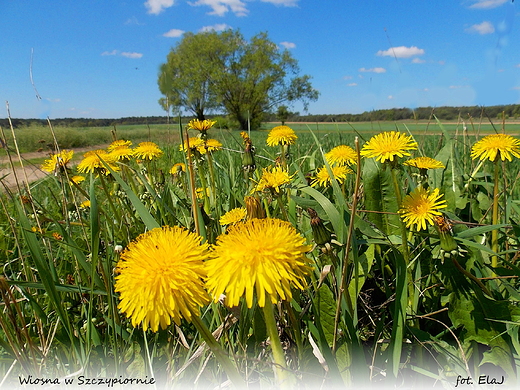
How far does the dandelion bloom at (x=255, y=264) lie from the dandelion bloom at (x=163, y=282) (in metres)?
0.03

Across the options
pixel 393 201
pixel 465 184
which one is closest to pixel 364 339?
pixel 393 201

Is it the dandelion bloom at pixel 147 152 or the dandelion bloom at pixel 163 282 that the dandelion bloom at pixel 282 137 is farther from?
the dandelion bloom at pixel 163 282

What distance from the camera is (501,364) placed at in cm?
72

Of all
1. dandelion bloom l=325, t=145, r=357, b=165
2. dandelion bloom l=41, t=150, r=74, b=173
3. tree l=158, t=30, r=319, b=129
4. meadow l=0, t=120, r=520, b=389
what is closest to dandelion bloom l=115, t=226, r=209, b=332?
meadow l=0, t=120, r=520, b=389

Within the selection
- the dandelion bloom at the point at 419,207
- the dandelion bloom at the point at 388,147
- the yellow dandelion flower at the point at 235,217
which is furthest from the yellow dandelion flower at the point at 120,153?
the dandelion bloom at the point at 419,207

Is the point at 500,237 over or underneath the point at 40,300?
over

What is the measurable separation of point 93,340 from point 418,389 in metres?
0.71

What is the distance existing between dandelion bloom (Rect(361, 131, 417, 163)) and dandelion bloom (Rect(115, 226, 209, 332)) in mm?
604

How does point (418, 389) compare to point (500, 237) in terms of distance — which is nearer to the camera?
point (418, 389)

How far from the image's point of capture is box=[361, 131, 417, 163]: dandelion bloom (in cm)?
90

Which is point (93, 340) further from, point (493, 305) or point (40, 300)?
point (493, 305)

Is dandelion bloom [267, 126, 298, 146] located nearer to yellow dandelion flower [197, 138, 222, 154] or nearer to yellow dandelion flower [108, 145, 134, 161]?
yellow dandelion flower [197, 138, 222, 154]

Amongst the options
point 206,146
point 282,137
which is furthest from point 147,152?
point 282,137

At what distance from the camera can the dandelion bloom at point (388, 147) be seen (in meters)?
0.90
